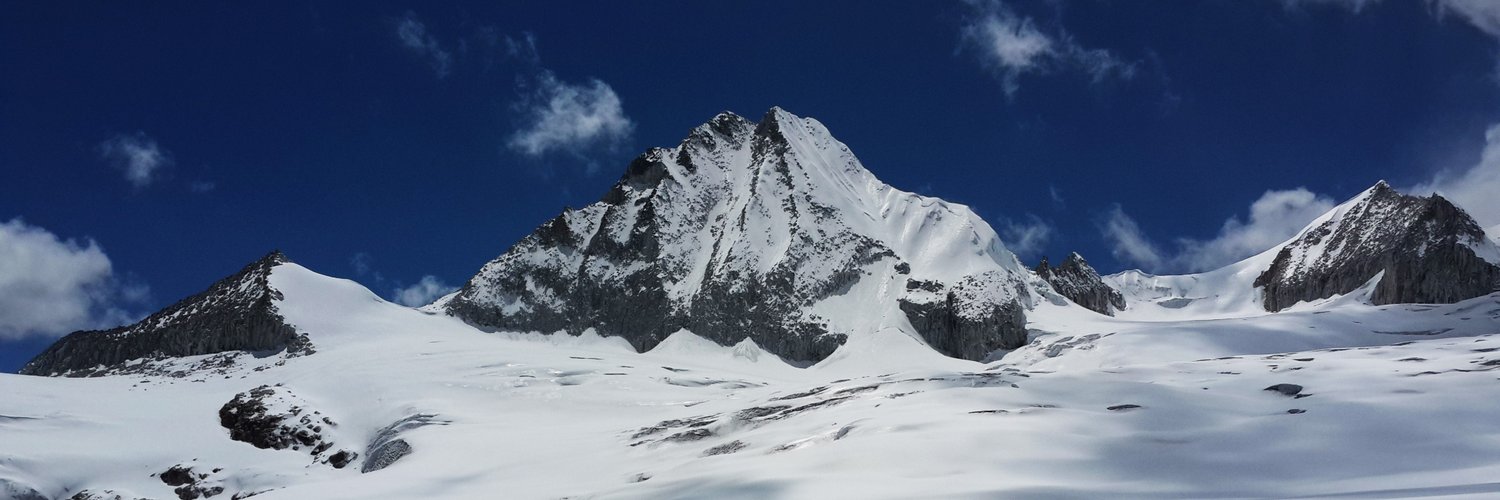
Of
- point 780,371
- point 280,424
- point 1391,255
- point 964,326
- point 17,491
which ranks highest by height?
point 1391,255

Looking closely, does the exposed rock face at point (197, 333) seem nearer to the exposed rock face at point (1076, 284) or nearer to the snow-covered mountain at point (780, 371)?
the snow-covered mountain at point (780, 371)

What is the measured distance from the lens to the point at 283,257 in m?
128

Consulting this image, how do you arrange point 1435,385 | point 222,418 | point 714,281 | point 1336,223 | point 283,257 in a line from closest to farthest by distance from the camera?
point 1435,385 < point 222,418 < point 283,257 < point 714,281 < point 1336,223

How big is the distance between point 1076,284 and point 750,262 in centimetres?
7879

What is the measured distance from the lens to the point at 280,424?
207 feet

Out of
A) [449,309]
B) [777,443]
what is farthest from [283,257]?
[777,443]

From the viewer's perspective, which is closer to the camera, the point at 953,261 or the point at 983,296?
the point at 983,296

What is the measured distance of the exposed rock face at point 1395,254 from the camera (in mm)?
133625

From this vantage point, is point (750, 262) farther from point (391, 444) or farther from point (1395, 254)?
point (391, 444)

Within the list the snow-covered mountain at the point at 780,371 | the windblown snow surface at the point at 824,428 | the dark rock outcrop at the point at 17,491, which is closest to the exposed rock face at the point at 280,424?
the snow-covered mountain at the point at 780,371

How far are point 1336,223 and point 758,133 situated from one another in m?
103

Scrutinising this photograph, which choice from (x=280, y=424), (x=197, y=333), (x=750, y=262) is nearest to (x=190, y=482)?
(x=280, y=424)

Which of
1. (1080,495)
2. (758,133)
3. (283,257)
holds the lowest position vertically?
(1080,495)

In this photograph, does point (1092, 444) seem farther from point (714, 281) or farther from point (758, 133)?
point (758, 133)
